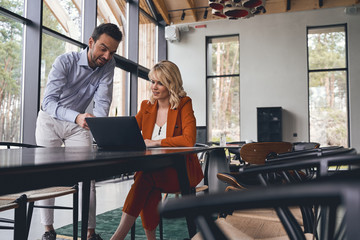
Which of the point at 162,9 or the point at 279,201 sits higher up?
the point at 162,9

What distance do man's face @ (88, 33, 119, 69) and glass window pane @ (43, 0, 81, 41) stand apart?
3.12 m

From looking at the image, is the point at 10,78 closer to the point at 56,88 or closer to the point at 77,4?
the point at 77,4

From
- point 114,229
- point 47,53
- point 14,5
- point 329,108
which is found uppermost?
point 14,5

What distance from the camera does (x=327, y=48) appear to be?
9305 millimetres

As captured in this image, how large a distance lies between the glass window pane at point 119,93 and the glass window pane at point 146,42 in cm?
114

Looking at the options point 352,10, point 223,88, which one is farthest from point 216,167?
point 352,10

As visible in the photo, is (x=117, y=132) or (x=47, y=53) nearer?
(x=117, y=132)

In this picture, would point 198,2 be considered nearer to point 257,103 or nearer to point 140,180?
point 257,103

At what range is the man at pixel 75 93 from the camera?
2.32 m

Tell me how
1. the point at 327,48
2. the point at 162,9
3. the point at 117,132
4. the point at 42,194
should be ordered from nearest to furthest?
the point at 117,132
the point at 42,194
the point at 327,48
the point at 162,9

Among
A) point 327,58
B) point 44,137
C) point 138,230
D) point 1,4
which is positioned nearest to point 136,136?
point 44,137

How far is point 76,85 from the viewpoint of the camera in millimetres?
2516

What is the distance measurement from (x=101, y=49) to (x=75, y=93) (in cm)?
41

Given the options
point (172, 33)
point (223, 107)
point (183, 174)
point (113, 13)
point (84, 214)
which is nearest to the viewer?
point (183, 174)
